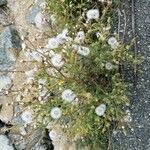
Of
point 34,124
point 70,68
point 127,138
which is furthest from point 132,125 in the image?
point 34,124

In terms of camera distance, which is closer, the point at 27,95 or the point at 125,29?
the point at 125,29

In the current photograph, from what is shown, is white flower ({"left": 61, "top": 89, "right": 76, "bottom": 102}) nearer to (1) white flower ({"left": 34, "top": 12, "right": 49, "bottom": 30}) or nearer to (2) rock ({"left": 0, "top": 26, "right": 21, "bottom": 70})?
(1) white flower ({"left": 34, "top": 12, "right": 49, "bottom": 30})

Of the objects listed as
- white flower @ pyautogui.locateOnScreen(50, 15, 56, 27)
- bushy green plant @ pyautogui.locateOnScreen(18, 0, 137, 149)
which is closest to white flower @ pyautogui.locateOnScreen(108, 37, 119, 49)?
bushy green plant @ pyautogui.locateOnScreen(18, 0, 137, 149)

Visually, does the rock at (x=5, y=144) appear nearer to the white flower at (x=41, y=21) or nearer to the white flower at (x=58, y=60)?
the white flower at (x=41, y=21)

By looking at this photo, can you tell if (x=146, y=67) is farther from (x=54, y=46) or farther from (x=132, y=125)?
(x=54, y=46)

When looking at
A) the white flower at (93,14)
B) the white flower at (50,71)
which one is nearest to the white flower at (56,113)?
the white flower at (50,71)
